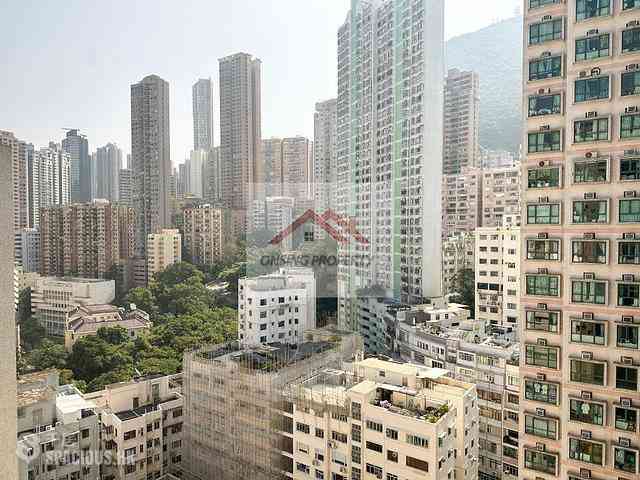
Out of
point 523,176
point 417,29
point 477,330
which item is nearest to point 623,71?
point 523,176

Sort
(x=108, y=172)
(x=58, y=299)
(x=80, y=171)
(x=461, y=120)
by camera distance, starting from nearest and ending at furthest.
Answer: (x=58, y=299) → (x=80, y=171) → (x=108, y=172) → (x=461, y=120)

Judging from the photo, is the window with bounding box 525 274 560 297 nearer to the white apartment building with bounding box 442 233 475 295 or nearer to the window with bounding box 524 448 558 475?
the window with bounding box 524 448 558 475

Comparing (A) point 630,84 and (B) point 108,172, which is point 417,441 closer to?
(A) point 630,84

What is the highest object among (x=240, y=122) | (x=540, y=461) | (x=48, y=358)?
(x=240, y=122)

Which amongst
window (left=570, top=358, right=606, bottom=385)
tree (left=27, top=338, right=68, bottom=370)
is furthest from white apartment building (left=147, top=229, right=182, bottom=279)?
window (left=570, top=358, right=606, bottom=385)

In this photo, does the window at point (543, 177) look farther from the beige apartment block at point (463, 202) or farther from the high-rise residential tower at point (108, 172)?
the high-rise residential tower at point (108, 172)

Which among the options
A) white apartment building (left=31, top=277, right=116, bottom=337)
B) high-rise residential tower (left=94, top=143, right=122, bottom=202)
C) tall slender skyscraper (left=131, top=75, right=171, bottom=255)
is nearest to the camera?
white apartment building (left=31, top=277, right=116, bottom=337)

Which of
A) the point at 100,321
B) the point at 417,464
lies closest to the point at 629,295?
the point at 417,464
